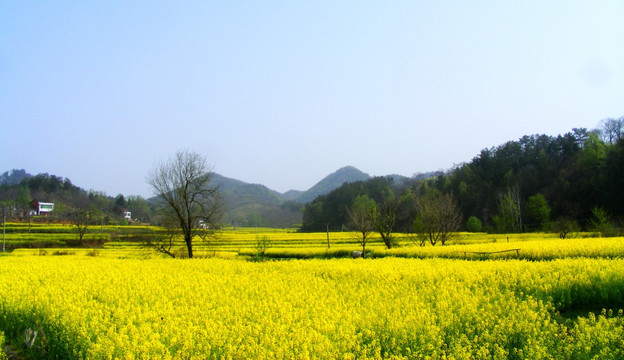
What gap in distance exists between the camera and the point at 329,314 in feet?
27.9

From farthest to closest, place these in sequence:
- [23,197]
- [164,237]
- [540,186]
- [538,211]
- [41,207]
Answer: [23,197], [41,207], [540,186], [538,211], [164,237]

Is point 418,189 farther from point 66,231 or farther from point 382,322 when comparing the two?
point 382,322

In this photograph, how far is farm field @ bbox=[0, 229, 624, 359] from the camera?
655 centimetres

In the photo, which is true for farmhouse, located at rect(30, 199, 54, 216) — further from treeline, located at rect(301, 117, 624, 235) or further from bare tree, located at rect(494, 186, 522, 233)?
bare tree, located at rect(494, 186, 522, 233)

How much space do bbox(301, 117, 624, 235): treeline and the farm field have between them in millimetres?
28875

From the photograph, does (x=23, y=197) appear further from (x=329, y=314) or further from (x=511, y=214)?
(x=329, y=314)

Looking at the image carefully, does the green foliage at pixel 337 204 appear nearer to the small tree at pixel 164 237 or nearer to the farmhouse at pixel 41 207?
the farmhouse at pixel 41 207

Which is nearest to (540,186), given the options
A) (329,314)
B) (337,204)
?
(337,204)

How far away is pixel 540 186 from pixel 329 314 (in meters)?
71.8

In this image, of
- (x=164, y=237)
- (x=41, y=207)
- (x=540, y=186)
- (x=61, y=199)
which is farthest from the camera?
(x=61, y=199)

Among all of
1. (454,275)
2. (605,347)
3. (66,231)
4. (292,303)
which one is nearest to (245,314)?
(292,303)

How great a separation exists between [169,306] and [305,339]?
14.7 ft

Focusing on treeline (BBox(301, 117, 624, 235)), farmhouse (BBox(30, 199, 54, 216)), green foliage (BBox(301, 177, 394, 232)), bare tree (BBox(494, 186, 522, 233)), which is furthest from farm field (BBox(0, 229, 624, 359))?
farmhouse (BBox(30, 199, 54, 216))

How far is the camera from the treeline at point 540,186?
177ft
